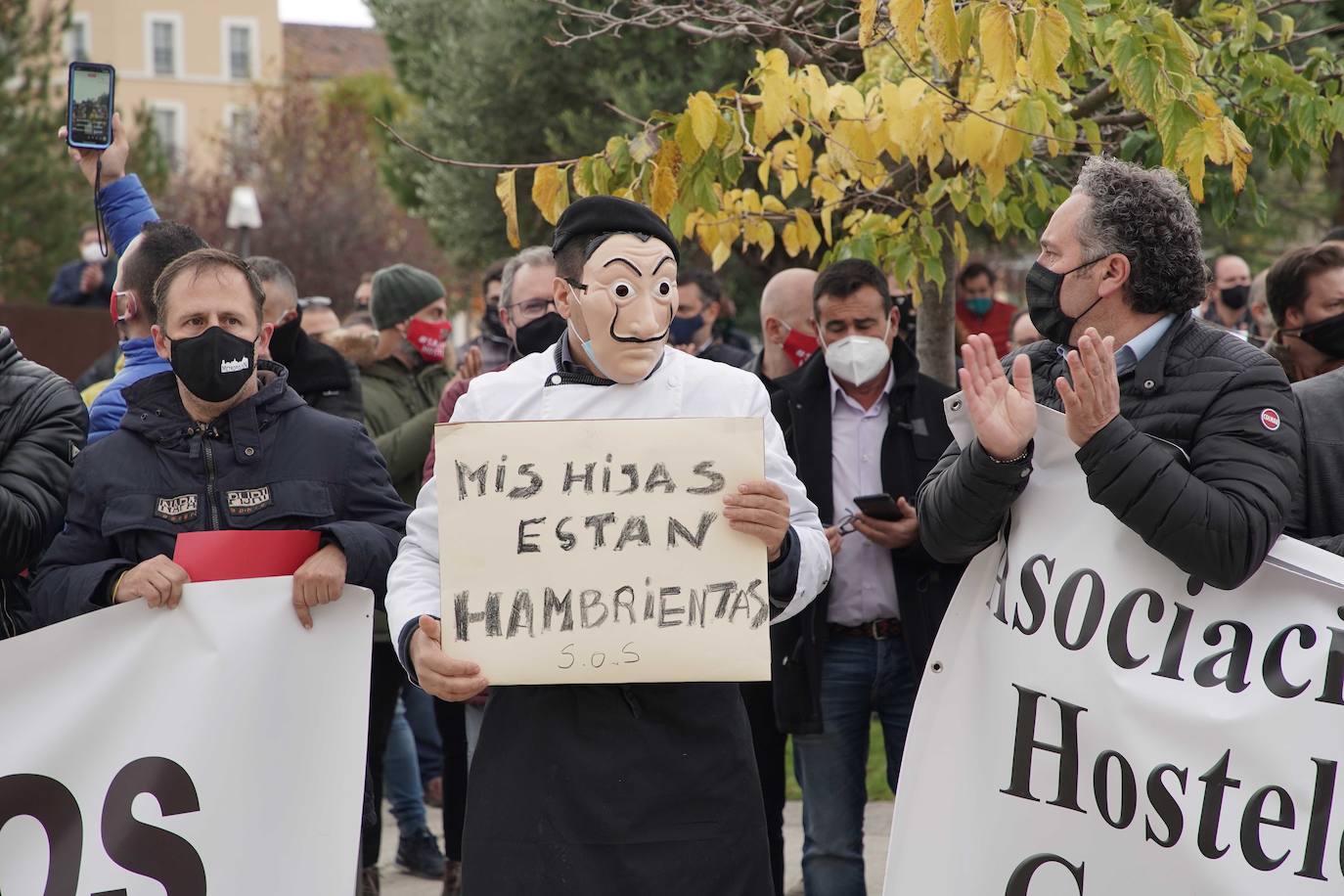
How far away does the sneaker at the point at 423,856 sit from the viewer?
21.2 feet

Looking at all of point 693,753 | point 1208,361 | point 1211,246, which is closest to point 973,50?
point 1208,361

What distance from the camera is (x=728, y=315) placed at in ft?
29.5

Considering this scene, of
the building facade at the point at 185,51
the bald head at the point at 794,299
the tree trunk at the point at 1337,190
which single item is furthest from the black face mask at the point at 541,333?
the building facade at the point at 185,51

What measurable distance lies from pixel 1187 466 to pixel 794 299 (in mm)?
2547

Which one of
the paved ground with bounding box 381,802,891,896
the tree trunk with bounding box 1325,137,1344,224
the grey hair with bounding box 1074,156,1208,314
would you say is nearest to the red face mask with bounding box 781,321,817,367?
the paved ground with bounding box 381,802,891,896

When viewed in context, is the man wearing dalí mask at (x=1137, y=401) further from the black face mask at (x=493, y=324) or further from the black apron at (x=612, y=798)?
the black face mask at (x=493, y=324)

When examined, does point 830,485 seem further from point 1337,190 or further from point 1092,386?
point 1337,190

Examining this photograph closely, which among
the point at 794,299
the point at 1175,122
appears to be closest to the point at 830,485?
the point at 794,299

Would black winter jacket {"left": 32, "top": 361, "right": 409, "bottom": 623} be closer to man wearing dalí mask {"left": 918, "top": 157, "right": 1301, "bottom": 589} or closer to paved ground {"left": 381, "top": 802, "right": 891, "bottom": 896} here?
man wearing dalí mask {"left": 918, "top": 157, "right": 1301, "bottom": 589}

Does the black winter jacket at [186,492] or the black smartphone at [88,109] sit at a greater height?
the black smartphone at [88,109]

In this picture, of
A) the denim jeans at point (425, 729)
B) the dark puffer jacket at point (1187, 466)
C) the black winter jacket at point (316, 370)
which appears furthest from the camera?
the denim jeans at point (425, 729)

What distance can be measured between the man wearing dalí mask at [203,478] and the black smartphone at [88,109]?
1.36m

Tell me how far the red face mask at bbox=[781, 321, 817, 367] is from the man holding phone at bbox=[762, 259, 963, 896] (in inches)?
27.0

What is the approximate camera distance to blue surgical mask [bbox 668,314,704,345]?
714 centimetres
